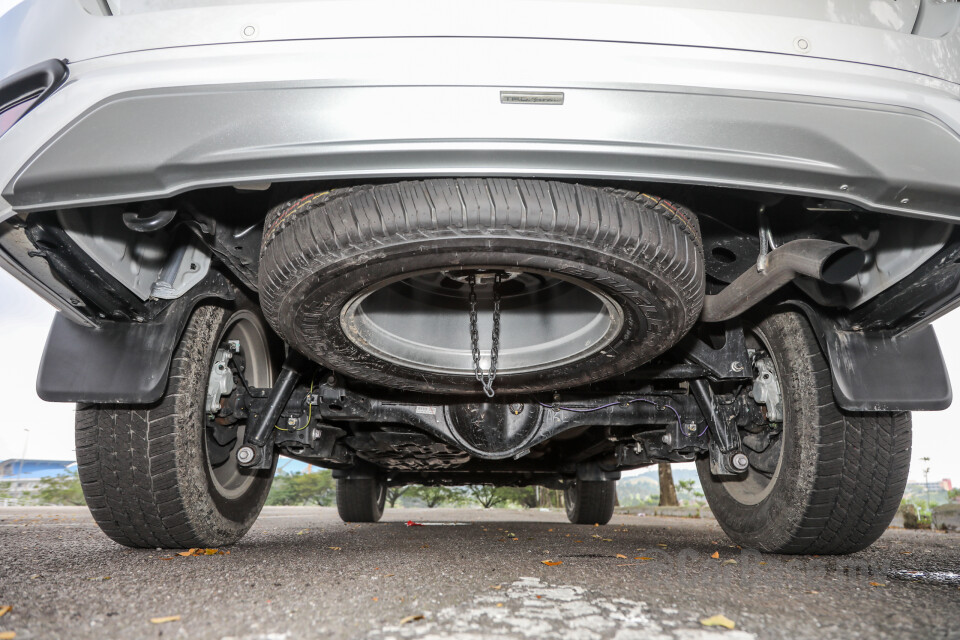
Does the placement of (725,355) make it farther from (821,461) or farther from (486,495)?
(486,495)

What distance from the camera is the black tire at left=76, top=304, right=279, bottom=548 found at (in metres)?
1.73

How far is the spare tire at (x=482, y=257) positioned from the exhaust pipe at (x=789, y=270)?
5.6 inches

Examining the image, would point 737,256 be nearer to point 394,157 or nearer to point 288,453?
point 394,157

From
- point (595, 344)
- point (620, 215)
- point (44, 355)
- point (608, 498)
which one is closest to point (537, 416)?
point (595, 344)

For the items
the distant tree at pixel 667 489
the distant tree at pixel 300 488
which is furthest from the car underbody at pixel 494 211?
the distant tree at pixel 300 488

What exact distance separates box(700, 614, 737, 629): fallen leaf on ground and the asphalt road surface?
0.01m

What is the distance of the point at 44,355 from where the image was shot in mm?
1612

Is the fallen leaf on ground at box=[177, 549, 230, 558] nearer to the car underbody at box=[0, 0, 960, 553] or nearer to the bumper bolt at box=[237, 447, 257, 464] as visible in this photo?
the car underbody at box=[0, 0, 960, 553]

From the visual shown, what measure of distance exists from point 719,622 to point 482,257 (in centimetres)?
80

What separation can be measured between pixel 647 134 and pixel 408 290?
108 cm

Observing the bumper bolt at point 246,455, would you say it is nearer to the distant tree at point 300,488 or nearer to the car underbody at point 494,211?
the car underbody at point 494,211

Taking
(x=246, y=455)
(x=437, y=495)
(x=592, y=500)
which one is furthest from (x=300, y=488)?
(x=246, y=455)

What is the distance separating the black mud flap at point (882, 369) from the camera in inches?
61.4

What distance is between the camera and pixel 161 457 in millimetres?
1726
